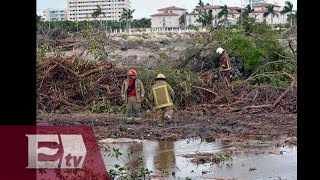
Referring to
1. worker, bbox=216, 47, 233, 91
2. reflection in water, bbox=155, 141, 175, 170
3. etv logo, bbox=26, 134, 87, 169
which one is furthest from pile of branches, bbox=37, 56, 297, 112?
etv logo, bbox=26, 134, 87, 169

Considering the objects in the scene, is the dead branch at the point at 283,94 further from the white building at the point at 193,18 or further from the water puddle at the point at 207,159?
the white building at the point at 193,18

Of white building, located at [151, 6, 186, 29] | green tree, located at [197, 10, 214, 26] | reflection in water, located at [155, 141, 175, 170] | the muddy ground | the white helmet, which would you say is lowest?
reflection in water, located at [155, 141, 175, 170]

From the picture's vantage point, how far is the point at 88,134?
1088 cm

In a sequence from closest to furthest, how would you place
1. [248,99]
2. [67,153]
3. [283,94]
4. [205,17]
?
1. [67,153]
2. [283,94]
3. [248,99]
4. [205,17]

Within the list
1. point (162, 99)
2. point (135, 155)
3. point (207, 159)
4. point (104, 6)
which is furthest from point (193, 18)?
point (207, 159)

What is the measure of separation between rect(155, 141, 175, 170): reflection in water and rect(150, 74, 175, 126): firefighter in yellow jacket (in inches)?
82.8

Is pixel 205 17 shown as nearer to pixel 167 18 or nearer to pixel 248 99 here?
pixel 248 99

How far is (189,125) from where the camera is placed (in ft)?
39.7

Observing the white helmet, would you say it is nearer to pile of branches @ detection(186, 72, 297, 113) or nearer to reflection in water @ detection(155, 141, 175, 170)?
pile of branches @ detection(186, 72, 297, 113)

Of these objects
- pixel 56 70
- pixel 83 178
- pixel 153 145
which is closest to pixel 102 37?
pixel 56 70

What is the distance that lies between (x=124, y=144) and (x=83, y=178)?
14.7 ft

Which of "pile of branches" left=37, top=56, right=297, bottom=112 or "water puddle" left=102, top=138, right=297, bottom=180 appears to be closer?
"water puddle" left=102, top=138, right=297, bottom=180

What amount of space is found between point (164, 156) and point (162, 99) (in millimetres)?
3629

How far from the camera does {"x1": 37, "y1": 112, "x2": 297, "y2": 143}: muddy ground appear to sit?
10961 mm
